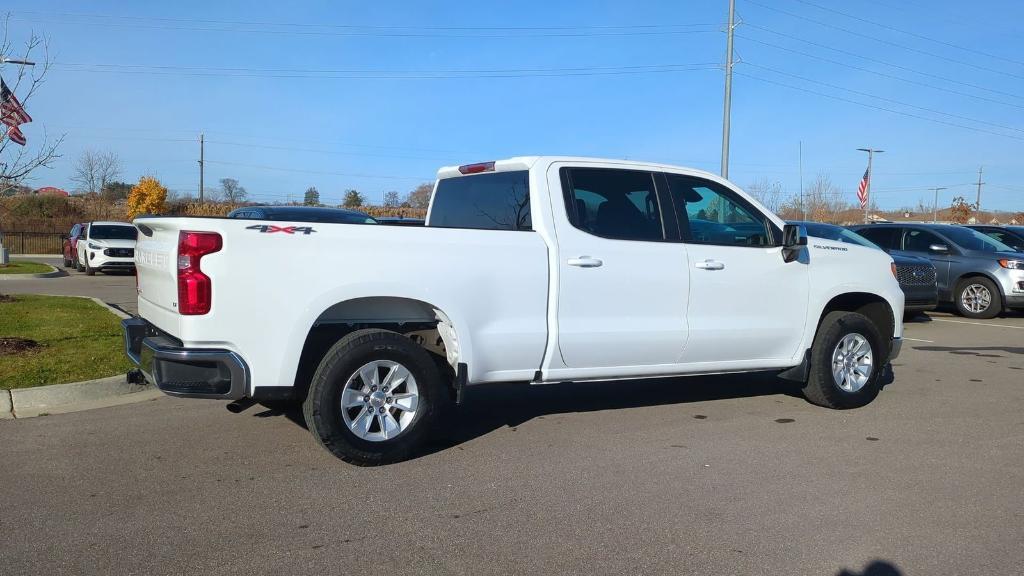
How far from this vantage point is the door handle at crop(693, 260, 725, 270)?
6.45m

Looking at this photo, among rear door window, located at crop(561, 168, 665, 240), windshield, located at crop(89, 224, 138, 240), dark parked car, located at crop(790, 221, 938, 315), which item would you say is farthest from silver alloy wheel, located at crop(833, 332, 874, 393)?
windshield, located at crop(89, 224, 138, 240)

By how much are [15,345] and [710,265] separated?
6919 mm

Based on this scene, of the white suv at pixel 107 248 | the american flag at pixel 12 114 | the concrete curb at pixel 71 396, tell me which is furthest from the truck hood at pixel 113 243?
the concrete curb at pixel 71 396

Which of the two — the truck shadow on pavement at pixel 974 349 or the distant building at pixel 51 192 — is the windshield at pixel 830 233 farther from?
the distant building at pixel 51 192

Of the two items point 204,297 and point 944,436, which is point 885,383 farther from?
point 204,297

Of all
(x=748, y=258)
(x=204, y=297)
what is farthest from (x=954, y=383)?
(x=204, y=297)

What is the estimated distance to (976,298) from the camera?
1540 centimetres

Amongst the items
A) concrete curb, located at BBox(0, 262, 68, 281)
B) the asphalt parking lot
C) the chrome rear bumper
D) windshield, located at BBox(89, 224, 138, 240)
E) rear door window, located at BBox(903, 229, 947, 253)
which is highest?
rear door window, located at BBox(903, 229, 947, 253)

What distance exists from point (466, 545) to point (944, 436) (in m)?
4.14

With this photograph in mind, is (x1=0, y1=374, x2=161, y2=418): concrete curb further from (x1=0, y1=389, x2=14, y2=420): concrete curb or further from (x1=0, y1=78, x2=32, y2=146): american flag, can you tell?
(x1=0, y1=78, x2=32, y2=146): american flag

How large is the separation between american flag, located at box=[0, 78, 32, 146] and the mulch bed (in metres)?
3.92

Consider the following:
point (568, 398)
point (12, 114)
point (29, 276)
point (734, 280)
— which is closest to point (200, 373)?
point (568, 398)

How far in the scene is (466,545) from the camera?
13.5 feet

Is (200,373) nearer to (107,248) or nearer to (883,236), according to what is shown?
(883,236)
